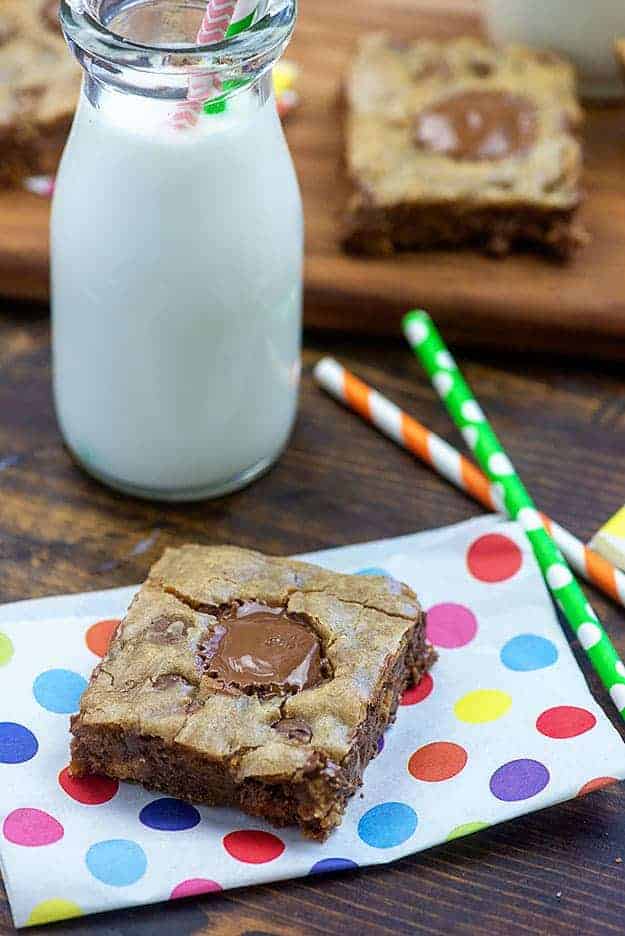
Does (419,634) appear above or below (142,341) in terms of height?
below

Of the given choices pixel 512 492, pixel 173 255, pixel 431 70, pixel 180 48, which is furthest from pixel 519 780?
pixel 431 70

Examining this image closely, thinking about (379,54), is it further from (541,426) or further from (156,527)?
(156,527)

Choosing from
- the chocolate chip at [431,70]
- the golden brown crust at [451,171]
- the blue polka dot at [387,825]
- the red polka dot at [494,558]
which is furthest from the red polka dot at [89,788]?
the chocolate chip at [431,70]

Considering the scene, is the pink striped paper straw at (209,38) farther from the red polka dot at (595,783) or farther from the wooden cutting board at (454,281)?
the red polka dot at (595,783)

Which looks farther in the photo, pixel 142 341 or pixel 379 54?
pixel 379 54

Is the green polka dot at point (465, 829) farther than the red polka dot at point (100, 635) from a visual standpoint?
No

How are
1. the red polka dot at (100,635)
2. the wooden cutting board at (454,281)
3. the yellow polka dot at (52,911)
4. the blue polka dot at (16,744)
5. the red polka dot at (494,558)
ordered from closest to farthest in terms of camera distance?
the yellow polka dot at (52,911) → the blue polka dot at (16,744) → the red polka dot at (100,635) → the red polka dot at (494,558) → the wooden cutting board at (454,281)

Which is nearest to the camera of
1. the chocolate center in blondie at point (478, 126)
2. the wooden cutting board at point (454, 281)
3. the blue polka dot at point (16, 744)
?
the blue polka dot at point (16, 744)

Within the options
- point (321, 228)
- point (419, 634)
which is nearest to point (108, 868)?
point (419, 634)
